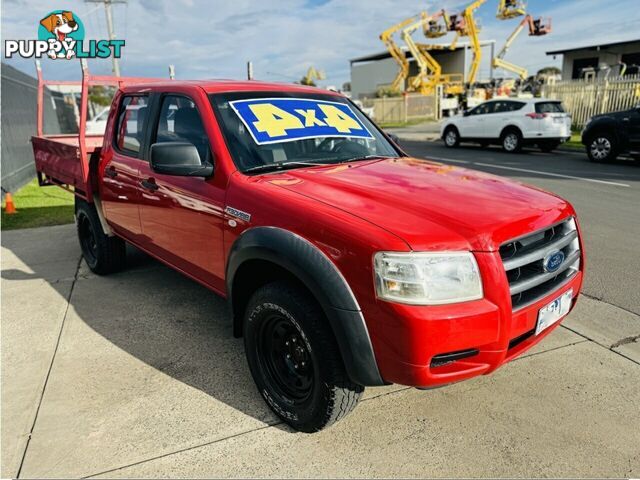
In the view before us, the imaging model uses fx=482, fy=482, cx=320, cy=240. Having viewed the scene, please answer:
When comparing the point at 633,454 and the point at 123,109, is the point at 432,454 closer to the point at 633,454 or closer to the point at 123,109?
the point at 633,454

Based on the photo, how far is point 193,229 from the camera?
3162 mm

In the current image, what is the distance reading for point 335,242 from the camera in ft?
6.99

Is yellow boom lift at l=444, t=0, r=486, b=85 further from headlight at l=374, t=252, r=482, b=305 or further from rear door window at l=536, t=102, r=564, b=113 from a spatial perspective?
headlight at l=374, t=252, r=482, b=305

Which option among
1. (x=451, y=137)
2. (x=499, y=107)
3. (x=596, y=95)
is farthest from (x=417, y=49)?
(x=499, y=107)

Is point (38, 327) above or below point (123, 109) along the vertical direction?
below

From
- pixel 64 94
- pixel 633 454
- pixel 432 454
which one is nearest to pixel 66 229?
pixel 432 454

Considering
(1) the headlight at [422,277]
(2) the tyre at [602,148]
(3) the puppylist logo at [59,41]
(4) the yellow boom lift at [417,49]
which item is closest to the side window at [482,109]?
(2) the tyre at [602,148]

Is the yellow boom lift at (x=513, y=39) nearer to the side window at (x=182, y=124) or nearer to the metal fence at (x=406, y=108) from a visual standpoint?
the metal fence at (x=406, y=108)

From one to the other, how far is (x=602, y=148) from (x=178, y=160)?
41.2 feet

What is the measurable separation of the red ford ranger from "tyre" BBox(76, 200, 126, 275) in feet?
3.71

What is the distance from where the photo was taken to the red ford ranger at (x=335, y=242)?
6.67 feet

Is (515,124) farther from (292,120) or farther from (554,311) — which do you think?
(554,311)

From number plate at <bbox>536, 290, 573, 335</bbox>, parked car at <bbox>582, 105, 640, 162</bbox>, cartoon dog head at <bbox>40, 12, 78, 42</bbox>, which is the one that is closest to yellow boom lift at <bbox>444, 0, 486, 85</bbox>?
parked car at <bbox>582, 105, 640, 162</bbox>

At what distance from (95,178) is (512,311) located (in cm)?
402
